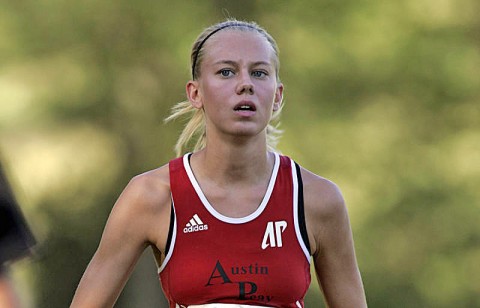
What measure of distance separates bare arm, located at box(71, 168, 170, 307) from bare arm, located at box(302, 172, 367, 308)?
1.83 ft

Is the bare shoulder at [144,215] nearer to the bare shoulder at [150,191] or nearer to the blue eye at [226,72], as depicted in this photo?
the bare shoulder at [150,191]

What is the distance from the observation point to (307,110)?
42.7ft

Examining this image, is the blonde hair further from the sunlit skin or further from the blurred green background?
the blurred green background

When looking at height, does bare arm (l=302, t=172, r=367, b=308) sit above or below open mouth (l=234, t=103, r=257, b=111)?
below

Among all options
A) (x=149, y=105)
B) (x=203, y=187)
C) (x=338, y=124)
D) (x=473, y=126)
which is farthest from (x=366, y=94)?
(x=203, y=187)

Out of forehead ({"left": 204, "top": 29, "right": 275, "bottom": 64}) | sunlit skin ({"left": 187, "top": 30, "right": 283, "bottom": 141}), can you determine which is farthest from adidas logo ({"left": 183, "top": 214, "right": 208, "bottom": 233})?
forehead ({"left": 204, "top": 29, "right": 275, "bottom": 64})

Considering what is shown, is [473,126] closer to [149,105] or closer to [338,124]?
[338,124]

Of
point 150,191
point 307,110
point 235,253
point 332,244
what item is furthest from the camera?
point 307,110

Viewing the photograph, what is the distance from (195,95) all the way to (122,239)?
64 cm

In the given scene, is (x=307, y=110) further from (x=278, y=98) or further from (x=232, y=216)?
(x=232, y=216)

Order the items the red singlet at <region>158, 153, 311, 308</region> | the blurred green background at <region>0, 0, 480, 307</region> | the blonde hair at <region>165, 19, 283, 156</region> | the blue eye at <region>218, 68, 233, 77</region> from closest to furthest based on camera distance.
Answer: the red singlet at <region>158, 153, 311, 308</region> < the blue eye at <region>218, 68, 233, 77</region> < the blonde hair at <region>165, 19, 283, 156</region> < the blurred green background at <region>0, 0, 480, 307</region>

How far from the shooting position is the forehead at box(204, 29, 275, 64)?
4676 mm

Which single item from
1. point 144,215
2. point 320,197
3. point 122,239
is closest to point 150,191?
point 144,215

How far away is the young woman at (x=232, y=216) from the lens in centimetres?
456
